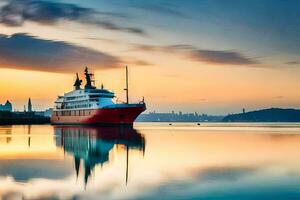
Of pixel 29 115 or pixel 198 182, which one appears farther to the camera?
pixel 29 115

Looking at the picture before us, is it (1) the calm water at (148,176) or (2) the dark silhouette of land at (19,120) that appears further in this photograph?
(2) the dark silhouette of land at (19,120)

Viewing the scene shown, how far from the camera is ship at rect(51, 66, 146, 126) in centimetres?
9725

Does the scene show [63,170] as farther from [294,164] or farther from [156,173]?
[294,164]

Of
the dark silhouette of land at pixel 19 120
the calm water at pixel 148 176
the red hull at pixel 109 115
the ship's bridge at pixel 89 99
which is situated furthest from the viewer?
the dark silhouette of land at pixel 19 120

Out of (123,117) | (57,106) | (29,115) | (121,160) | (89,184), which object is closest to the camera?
(89,184)

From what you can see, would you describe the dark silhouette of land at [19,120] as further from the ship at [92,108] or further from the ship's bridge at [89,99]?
the ship's bridge at [89,99]

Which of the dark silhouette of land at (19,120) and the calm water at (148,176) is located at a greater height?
the dark silhouette of land at (19,120)

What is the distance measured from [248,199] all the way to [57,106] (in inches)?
4635

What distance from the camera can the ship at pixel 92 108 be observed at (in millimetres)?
97250

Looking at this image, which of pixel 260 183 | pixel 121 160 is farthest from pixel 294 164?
pixel 121 160

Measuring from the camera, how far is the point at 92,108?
104062 millimetres

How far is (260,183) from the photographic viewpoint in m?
19.5

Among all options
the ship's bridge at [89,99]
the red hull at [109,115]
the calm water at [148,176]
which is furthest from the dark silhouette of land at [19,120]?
the calm water at [148,176]


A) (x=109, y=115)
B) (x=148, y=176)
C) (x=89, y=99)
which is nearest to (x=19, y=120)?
(x=89, y=99)
